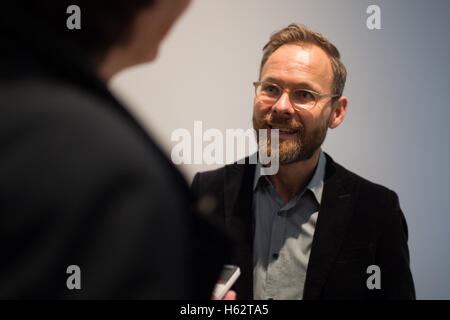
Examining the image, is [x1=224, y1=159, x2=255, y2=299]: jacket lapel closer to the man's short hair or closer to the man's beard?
the man's beard

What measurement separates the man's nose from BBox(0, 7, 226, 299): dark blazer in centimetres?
89

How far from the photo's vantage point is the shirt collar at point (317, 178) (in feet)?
3.56

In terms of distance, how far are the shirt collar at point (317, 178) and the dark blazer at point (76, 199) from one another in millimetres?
898

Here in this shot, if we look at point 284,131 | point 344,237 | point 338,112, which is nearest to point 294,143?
point 284,131

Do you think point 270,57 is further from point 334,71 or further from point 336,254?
point 336,254

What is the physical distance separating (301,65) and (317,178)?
1.45 feet

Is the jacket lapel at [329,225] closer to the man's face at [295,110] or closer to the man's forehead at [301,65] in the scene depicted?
the man's face at [295,110]

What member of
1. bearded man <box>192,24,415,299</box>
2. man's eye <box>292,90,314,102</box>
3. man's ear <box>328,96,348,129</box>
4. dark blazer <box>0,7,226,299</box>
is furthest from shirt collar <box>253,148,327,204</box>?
dark blazer <box>0,7,226,299</box>

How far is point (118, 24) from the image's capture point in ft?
1.10

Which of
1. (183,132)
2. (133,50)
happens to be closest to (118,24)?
(133,50)

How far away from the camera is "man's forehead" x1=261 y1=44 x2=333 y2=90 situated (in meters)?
1.10

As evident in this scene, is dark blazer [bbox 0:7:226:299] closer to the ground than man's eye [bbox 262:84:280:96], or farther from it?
closer to the ground

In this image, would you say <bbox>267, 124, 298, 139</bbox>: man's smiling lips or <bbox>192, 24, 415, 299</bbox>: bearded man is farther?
<bbox>267, 124, 298, 139</bbox>: man's smiling lips
